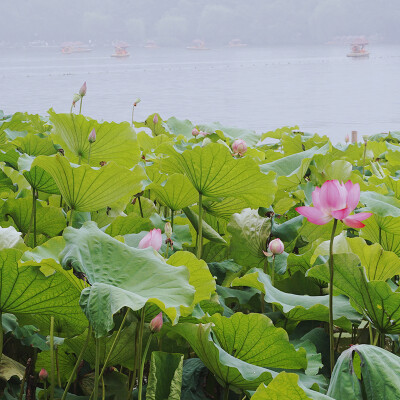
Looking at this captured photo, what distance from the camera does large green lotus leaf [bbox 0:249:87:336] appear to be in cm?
56

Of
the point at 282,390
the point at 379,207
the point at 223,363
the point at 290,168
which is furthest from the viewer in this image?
the point at 290,168

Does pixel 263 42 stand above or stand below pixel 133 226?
below

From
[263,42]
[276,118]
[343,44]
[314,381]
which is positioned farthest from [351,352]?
[343,44]

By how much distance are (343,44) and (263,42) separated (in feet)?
26.8

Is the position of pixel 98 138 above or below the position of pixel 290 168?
above

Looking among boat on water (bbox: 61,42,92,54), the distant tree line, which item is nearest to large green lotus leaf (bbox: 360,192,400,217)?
boat on water (bbox: 61,42,92,54)

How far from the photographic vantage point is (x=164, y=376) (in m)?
0.60

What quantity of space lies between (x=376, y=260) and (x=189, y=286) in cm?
25

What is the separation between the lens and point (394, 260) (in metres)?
0.70

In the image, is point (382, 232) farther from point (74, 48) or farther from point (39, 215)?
point (74, 48)

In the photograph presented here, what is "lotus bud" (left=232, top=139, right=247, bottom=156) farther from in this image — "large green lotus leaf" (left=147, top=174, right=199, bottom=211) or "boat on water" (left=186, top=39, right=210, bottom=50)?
"boat on water" (left=186, top=39, right=210, bottom=50)

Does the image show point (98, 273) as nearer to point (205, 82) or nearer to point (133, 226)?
point (133, 226)

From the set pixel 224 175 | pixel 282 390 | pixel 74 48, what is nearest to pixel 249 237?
pixel 224 175

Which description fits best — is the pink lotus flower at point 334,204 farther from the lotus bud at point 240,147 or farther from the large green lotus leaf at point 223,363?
the lotus bud at point 240,147
